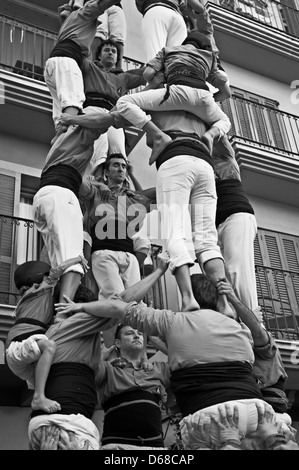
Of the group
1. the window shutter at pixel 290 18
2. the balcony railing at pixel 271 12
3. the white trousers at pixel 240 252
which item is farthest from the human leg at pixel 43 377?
the window shutter at pixel 290 18

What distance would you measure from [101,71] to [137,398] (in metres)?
3.88

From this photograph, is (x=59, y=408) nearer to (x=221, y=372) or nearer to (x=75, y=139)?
(x=221, y=372)

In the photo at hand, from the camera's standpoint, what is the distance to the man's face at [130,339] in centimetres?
453

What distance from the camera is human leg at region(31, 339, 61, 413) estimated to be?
12.1 feet

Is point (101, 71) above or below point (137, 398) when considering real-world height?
above

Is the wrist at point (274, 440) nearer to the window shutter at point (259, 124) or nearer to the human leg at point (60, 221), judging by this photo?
the human leg at point (60, 221)

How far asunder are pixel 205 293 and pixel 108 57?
3712 millimetres

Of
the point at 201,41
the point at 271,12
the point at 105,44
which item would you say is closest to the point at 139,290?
the point at 201,41

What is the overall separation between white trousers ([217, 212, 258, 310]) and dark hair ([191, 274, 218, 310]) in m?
0.81

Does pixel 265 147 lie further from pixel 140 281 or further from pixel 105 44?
pixel 140 281

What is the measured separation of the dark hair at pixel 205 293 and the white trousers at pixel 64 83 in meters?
2.38

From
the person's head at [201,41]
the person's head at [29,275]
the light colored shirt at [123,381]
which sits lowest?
the light colored shirt at [123,381]

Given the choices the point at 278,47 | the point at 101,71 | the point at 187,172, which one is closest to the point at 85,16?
the point at 101,71

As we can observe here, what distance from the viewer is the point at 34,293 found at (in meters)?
4.41
